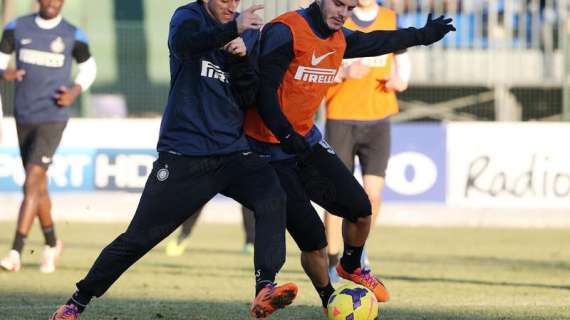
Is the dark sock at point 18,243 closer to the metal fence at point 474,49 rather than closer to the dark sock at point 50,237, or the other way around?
the dark sock at point 50,237

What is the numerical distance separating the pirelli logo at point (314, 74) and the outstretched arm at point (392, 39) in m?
0.21

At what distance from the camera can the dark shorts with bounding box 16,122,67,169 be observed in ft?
42.7

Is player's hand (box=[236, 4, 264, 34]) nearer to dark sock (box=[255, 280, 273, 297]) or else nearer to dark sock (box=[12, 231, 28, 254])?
dark sock (box=[255, 280, 273, 297])

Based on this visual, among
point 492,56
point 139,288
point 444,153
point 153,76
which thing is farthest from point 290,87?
point 492,56

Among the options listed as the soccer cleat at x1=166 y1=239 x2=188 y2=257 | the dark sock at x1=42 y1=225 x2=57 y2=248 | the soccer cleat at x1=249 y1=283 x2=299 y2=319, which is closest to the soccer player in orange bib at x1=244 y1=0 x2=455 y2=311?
the soccer cleat at x1=249 y1=283 x2=299 y2=319

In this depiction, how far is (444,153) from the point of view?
20.0 meters

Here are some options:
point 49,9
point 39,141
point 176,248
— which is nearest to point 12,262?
point 39,141

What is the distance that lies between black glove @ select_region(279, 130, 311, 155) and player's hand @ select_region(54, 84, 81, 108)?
5312mm

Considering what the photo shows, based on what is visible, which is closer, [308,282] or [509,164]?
[308,282]

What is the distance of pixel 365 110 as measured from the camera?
12086 mm

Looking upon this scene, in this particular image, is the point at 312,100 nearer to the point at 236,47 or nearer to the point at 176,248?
the point at 236,47

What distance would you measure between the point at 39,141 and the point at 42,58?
87 centimetres

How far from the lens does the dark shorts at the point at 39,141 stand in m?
13.0

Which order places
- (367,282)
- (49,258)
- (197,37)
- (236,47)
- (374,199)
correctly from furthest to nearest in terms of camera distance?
(49,258), (374,199), (367,282), (236,47), (197,37)
